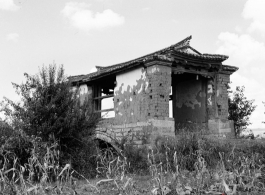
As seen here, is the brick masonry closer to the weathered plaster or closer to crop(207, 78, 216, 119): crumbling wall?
crop(207, 78, 216, 119): crumbling wall

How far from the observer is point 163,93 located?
10.8 metres

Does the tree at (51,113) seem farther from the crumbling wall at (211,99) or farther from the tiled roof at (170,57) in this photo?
the crumbling wall at (211,99)

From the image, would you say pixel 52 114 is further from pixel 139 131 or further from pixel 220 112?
pixel 220 112

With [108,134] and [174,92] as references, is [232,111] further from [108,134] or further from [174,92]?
[108,134]

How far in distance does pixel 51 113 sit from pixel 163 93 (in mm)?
4076

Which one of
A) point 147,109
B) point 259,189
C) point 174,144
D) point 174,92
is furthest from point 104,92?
point 259,189

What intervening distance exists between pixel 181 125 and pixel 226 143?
12.1ft

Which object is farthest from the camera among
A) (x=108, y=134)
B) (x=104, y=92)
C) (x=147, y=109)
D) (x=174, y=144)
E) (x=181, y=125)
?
(x=104, y=92)

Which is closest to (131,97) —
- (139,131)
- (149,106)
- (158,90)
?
(149,106)

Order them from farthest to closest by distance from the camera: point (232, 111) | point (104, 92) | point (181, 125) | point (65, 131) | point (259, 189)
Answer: point (232, 111) < point (104, 92) < point (181, 125) < point (65, 131) < point (259, 189)

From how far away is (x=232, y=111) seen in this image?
724 inches

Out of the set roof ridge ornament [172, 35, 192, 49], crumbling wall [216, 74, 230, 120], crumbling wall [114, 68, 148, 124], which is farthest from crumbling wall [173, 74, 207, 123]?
crumbling wall [114, 68, 148, 124]

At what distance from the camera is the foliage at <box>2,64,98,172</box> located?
805 cm

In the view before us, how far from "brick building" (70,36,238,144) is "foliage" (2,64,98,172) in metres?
1.51
